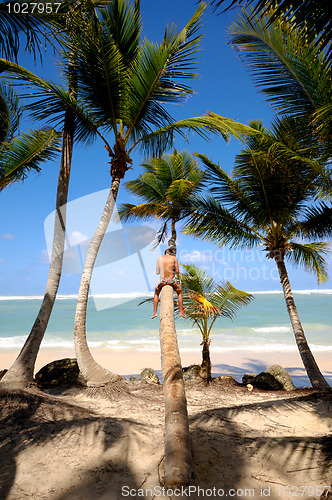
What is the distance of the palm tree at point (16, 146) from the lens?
6852 mm

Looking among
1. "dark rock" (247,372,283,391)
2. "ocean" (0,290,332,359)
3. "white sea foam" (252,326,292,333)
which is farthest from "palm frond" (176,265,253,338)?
"white sea foam" (252,326,292,333)

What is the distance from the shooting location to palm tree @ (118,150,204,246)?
28.7 ft

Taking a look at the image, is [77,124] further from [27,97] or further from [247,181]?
[247,181]

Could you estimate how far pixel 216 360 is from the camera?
16.0 metres

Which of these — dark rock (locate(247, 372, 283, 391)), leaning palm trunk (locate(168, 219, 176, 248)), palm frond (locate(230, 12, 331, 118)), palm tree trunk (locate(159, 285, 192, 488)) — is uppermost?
palm frond (locate(230, 12, 331, 118))

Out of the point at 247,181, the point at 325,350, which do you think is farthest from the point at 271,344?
the point at 247,181

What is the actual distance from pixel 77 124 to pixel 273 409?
7.36 metres

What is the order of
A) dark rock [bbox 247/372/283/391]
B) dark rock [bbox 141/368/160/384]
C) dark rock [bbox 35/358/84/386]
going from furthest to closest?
1. dark rock [bbox 141/368/160/384]
2. dark rock [bbox 247/372/283/391]
3. dark rock [bbox 35/358/84/386]

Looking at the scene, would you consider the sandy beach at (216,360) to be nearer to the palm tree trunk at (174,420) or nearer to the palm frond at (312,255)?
the palm frond at (312,255)

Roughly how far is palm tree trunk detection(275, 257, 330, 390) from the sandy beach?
16.1 ft

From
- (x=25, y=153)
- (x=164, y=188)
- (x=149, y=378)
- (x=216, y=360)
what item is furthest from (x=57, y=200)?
(x=216, y=360)

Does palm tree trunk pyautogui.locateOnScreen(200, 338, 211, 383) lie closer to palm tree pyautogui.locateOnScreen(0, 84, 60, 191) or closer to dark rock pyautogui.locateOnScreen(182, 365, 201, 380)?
dark rock pyautogui.locateOnScreen(182, 365, 201, 380)

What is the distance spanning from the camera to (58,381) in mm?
7574

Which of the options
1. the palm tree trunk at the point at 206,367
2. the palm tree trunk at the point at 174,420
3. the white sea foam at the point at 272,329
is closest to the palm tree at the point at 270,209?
the palm tree trunk at the point at 206,367
